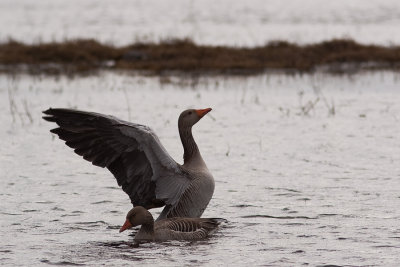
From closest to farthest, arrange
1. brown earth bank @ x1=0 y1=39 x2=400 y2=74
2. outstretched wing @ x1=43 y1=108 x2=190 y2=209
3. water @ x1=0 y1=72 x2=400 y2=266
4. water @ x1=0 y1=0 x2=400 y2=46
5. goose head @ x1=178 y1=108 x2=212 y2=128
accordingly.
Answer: water @ x1=0 y1=72 x2=400 y2=266
outstretched wing @ x1=43 y1=108 x2=190 y2=209
goose head @ x1=178 y1=108 x2=212 y2=128
brown earth bank @ x1=0 y1=39 x2=400 y2=74
water @ x1=0 y1=0 x2=400 y2=46

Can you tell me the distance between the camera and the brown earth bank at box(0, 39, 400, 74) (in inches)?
885

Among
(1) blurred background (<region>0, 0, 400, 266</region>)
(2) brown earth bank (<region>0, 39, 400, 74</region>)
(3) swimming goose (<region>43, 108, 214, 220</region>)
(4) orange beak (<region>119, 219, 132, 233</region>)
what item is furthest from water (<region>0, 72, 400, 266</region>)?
(2) brown earth bank (<region>0, 39, 400, 74</region>)

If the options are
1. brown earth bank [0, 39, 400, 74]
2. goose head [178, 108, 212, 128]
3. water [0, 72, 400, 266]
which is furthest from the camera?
brown earth bank [0, 39, 400, 74]

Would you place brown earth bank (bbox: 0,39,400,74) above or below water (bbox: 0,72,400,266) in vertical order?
above

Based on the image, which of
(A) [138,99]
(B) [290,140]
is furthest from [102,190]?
(A) [138,99]

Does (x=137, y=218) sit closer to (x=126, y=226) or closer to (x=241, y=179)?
(x=126, y=226)

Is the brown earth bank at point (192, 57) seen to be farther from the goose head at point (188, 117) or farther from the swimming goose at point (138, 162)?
the swimming goose at point (138, 162)

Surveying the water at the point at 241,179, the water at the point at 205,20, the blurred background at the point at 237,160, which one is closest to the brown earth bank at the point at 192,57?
the blurred background at the point at 237,160

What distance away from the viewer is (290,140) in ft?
42.8

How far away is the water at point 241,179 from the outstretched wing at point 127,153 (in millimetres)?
532

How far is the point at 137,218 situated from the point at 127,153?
0.78 metres

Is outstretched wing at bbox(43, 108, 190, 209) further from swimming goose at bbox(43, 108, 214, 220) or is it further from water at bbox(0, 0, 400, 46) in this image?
water at bbox(0, 0, 400, 46)

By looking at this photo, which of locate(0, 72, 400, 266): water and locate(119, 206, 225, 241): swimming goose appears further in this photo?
locate(119, 206, 225, 241): swimming goose

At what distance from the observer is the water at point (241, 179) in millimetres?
7434
